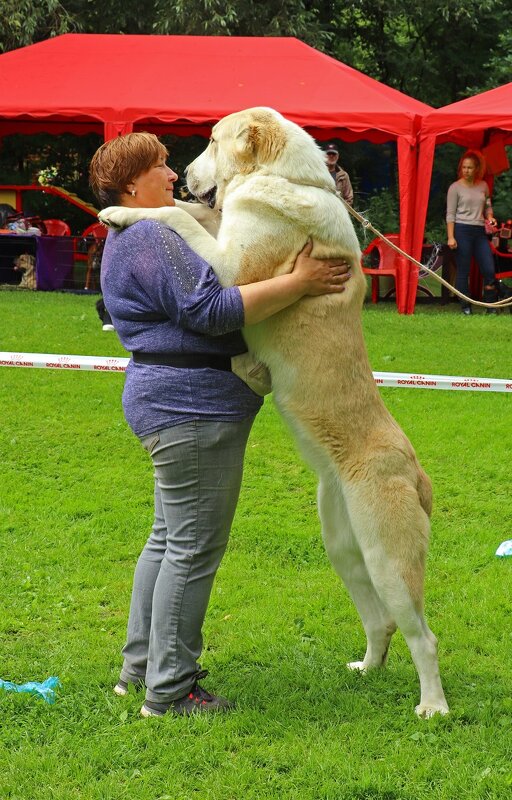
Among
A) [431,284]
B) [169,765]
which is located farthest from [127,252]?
[431,284]

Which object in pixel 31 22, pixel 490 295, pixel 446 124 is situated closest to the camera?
pixel 446 124

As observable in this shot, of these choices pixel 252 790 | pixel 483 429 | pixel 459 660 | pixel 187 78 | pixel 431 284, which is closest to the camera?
pixel 252 790

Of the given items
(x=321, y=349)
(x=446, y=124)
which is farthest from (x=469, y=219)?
(x=321, y=349)

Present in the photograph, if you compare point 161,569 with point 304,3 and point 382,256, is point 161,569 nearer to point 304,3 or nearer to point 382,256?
point 382,256

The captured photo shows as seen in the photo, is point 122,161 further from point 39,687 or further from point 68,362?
point 68,362

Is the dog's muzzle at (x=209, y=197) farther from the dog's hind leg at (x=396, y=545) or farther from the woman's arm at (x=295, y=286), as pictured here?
the dog's hind leg at (x=396, y=545)

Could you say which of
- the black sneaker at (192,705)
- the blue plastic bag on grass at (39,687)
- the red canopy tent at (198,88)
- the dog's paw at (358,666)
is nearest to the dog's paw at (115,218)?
the black sneaker at (192,705)

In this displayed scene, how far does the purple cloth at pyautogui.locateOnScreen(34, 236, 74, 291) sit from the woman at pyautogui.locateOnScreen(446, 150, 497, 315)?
6.28 meters

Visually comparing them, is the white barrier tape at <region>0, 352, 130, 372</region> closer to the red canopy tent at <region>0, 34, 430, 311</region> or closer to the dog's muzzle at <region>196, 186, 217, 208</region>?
the dog's muzzle at <region>196, 186, 217, 208</region>

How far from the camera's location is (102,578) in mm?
4723

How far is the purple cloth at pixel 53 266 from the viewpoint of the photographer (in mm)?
15742

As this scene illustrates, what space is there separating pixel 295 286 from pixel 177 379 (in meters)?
0.50

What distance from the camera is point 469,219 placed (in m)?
14.6

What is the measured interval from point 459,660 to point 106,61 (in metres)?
13.0
